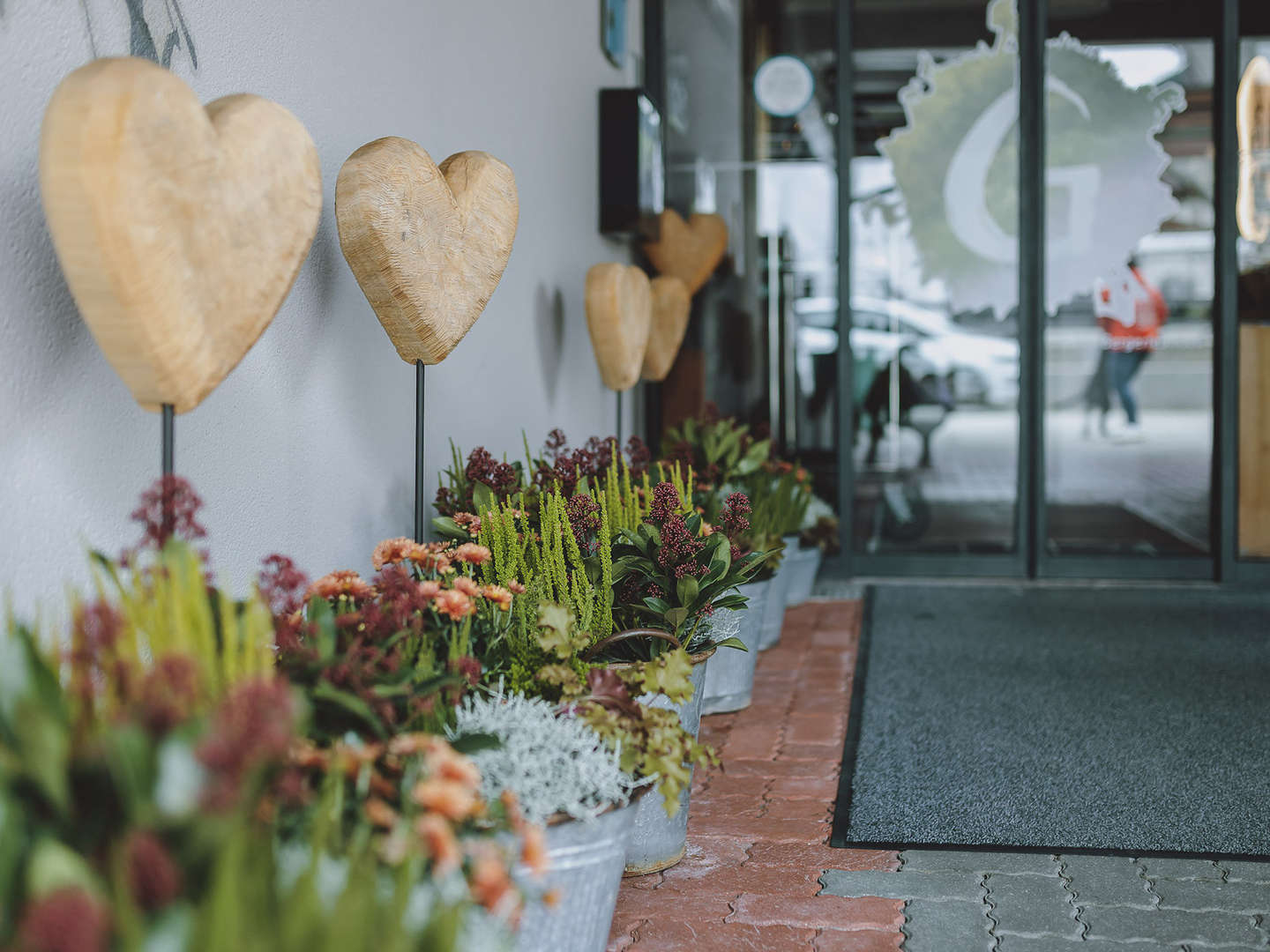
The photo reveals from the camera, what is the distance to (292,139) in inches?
66.9

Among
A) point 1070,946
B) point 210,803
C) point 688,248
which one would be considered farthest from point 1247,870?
point 688,248

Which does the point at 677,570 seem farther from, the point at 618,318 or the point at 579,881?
the point at 618,318

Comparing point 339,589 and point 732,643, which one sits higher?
point 339,589

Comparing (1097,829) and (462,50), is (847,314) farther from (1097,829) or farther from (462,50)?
(1097,829)

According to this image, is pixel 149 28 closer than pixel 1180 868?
Yes

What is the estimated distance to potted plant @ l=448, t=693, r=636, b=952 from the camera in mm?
1629

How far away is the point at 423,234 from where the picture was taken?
2.37 m

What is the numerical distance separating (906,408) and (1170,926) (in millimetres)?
3818

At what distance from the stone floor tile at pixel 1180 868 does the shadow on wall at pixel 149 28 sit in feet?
7.50

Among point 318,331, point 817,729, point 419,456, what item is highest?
point 318,331

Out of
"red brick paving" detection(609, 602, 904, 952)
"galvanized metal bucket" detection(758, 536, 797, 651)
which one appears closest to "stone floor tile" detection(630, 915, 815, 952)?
"red brick paving" detection(609, 602, 904, 952)

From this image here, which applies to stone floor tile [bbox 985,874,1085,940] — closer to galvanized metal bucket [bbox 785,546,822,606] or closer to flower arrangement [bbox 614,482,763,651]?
flower arrangement [bbox 614,482,763,651]

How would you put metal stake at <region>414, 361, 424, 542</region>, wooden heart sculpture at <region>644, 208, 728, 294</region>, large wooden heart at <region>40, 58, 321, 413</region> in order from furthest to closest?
wooden heart sculpture at <region>644, 208, 728, 294</region> < metal stake at <region>414, 361, 424, 542</region> < large wooden heart at <region>40, 58, 321, 413</region>

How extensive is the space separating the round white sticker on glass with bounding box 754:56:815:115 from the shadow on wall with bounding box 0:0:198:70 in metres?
4.09
